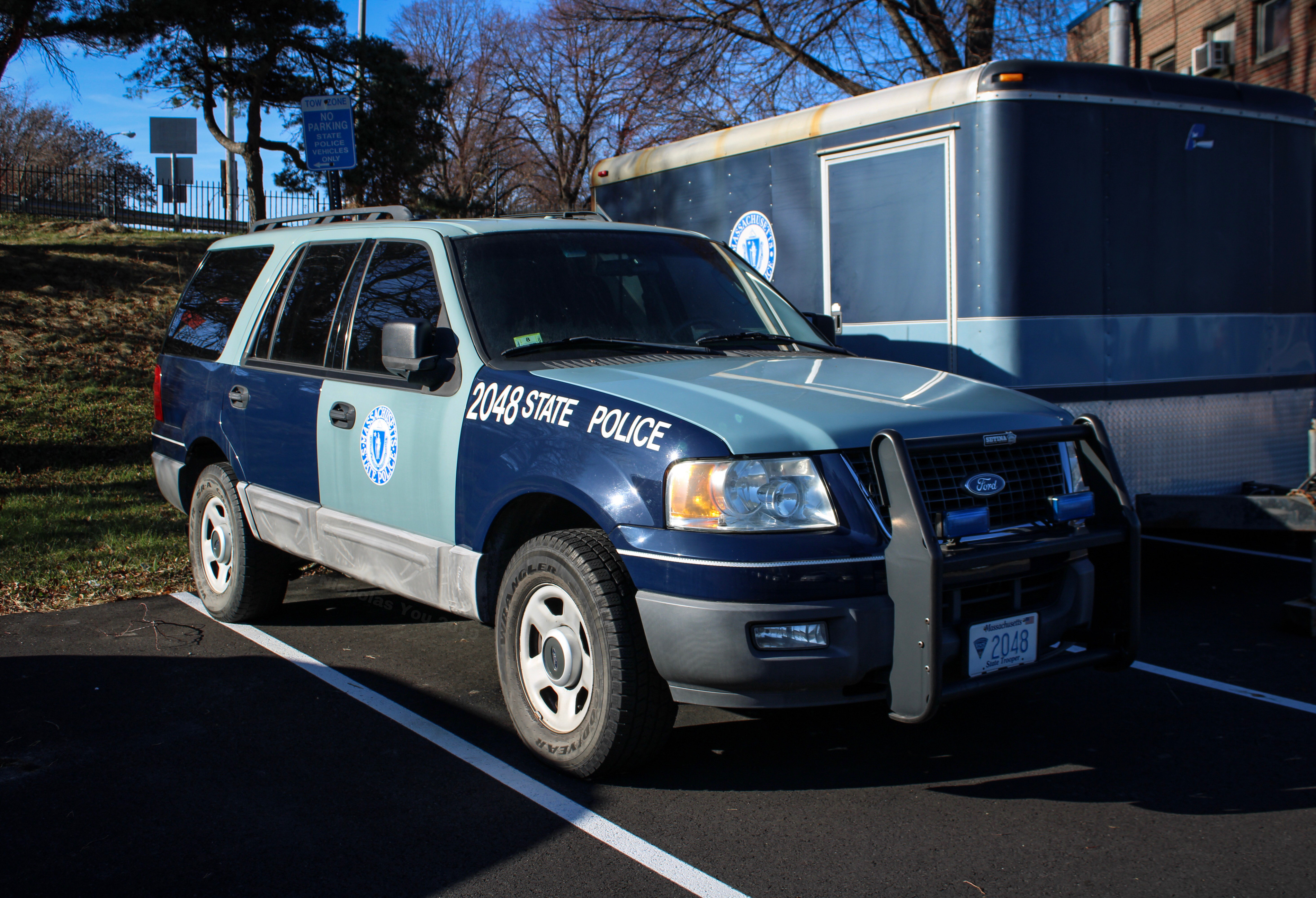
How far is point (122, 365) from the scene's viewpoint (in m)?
13.6

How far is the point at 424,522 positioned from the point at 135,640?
6.90 ft

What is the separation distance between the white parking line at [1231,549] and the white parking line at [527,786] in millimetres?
4648

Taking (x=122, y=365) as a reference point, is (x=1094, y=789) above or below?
below

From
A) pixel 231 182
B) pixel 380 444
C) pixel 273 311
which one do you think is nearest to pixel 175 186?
pixel 231 182

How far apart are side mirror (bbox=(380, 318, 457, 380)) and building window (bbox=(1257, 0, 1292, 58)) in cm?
2286

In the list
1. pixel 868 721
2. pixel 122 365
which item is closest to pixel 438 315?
pixel 868 721

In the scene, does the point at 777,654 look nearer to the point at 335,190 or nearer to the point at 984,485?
the point at 984,485

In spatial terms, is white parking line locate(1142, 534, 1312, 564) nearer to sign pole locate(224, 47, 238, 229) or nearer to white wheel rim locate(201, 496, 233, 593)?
white wheel rim locate(201, 496, 233, 593)

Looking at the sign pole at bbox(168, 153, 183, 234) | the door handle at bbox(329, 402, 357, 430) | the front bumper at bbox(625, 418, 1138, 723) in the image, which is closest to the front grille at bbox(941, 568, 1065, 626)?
the front bumper at bbox(625, 418, 1138, 723)

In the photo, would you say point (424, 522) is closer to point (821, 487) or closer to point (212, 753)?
point (212, 753)

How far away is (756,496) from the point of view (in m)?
3.41

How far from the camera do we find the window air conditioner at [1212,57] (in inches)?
887

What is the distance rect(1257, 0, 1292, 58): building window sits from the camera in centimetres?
2203

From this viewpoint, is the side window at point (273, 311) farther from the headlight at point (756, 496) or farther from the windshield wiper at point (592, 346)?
the headlight at point (756, 496)
